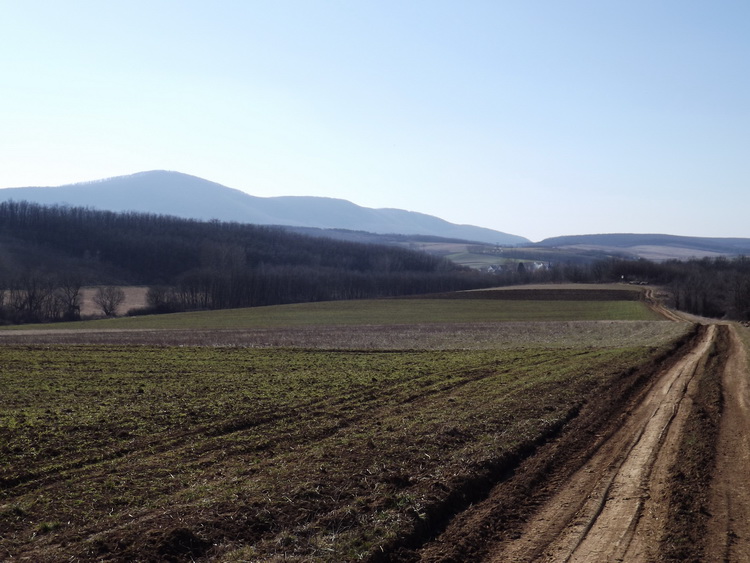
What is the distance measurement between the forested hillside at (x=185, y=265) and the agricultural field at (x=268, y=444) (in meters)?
78.7

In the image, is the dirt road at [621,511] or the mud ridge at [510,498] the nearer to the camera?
the dirt road at [621,511]

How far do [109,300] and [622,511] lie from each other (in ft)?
331

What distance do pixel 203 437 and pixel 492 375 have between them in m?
11.9

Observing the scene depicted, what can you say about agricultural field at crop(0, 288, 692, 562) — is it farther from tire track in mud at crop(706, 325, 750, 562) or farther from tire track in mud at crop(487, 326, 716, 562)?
tire track in mud at crop(706, 325, 750, 562)

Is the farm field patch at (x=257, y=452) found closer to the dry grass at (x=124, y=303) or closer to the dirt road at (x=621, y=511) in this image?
the dirt road at (x=621, y=511)

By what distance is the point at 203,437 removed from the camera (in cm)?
1334

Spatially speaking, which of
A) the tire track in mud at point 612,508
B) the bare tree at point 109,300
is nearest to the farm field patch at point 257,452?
the tire track in mud at point 612,508

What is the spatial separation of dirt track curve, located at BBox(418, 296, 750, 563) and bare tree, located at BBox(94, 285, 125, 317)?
9503 cm

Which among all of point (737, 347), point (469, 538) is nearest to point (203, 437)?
point (469, 538)

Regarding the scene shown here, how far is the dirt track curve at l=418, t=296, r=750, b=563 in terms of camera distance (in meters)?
7.79

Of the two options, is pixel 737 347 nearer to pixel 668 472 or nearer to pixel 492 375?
pixel 492 375

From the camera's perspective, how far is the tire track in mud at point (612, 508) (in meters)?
7.80

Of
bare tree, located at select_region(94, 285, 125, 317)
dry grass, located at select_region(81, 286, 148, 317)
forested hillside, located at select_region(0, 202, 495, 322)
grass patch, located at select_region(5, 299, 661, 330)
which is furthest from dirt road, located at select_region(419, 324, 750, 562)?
dry grass, located at select_region(81, 286, 148, 317)

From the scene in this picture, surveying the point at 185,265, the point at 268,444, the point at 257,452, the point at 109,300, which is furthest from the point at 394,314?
the point at 185,265
